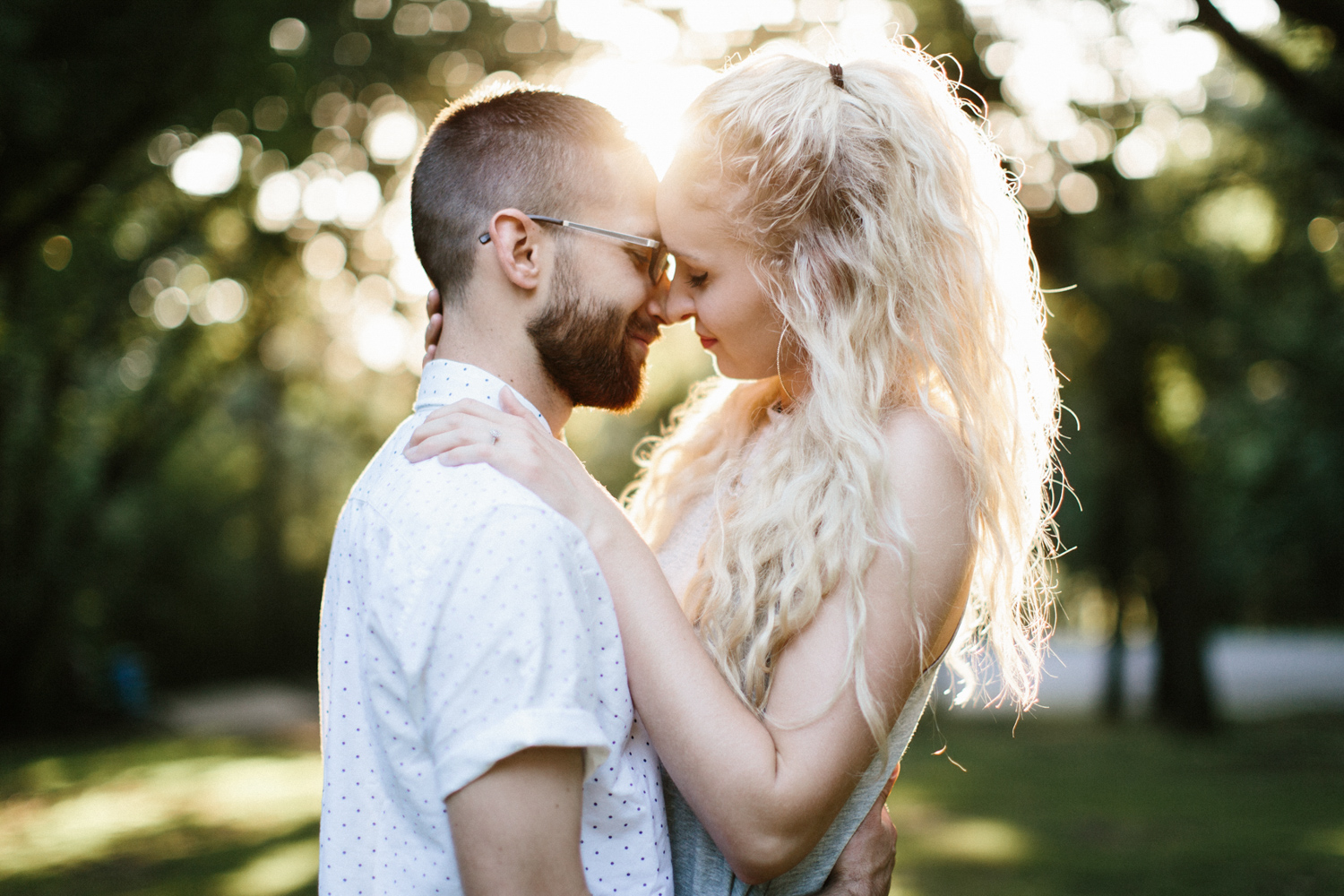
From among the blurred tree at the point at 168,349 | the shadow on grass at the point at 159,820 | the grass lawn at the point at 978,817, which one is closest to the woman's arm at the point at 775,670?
the grass lawn at the point at 978,817

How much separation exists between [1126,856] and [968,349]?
8008mm

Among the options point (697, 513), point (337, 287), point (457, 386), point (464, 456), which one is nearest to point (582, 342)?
point (457, 386)

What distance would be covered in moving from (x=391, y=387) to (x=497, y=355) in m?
23.2

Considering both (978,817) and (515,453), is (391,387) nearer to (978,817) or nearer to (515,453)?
(978,817)

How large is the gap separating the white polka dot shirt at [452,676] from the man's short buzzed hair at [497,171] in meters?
0.48

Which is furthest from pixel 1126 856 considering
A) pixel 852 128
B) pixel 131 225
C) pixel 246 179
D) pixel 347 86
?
pixel 131 225

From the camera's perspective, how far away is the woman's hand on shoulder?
1851 millimetres

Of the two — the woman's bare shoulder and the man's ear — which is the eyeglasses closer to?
the man's ear

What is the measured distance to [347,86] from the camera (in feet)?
30.0

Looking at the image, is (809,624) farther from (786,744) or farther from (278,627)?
(278,627)

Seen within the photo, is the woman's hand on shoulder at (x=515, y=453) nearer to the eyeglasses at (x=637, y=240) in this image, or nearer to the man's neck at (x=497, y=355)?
the man's neck at (x=497, y=355)

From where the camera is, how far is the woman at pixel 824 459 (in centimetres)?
193

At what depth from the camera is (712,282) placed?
238 centimetres

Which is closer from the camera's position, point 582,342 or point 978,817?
point 582,342
